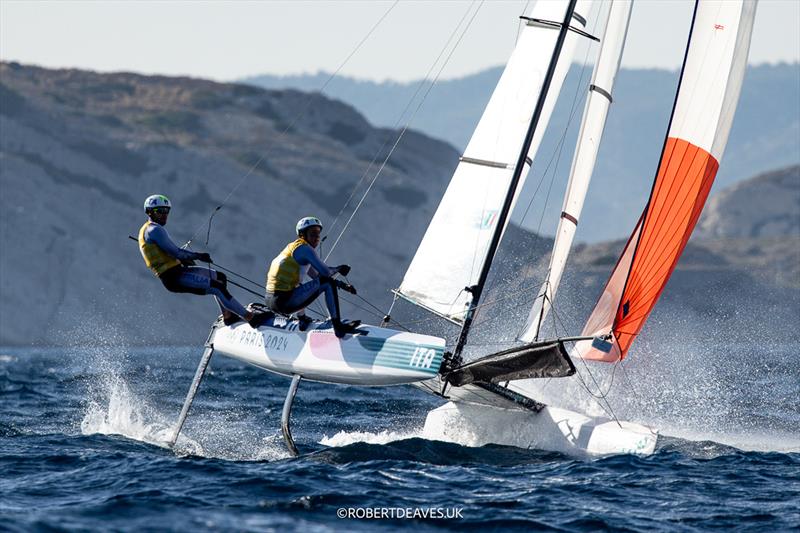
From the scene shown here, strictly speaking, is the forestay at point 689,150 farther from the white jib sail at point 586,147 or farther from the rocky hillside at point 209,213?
the rocky hillside at point 209,213

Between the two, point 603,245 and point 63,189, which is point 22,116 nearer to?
point 63,189

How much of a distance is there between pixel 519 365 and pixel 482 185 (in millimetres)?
2204

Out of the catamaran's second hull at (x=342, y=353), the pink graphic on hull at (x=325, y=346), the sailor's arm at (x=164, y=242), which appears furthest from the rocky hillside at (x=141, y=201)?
the pink graphic on hull at (x=325, y=346)

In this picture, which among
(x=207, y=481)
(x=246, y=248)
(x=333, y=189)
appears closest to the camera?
(x=207, y=481)

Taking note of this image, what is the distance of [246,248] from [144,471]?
163ft

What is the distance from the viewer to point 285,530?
7.83 meters

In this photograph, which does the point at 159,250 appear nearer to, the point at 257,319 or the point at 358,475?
the point at 257,319

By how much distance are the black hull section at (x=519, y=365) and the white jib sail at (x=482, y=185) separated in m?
0.79

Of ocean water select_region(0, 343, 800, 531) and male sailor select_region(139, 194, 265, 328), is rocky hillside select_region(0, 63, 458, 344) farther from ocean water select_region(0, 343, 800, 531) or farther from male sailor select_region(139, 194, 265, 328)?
male sailor select_region(139, 194, 265, 328)

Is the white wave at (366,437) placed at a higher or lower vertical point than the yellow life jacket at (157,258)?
lower

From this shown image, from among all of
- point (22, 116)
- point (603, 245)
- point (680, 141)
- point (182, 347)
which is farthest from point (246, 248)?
point (680, 141)

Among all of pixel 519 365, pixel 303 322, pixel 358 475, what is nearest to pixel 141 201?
pixel 303 322

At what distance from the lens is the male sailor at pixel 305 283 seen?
1156cm

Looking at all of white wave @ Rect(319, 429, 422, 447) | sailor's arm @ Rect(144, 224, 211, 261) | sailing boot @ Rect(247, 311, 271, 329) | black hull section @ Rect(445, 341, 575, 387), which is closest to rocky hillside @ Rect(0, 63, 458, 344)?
white wave @ Rect(319, 429, 422, 447)
